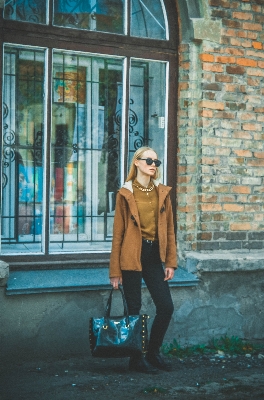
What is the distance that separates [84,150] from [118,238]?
1.50 meters

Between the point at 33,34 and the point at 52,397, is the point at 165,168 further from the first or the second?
the point at 52,397

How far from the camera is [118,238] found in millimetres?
5602

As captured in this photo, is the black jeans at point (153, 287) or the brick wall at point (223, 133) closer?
the black jeans at point (153, 287)

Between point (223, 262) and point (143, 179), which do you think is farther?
point (223, 262)

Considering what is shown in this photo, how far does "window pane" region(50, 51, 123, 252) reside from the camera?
21.9ft

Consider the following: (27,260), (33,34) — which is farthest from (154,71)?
(27,260)

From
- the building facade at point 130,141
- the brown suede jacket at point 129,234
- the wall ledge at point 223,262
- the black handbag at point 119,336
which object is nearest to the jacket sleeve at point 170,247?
the brown suede jacket at point 129,234

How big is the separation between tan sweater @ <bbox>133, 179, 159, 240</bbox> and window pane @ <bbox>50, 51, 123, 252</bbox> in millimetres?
1226

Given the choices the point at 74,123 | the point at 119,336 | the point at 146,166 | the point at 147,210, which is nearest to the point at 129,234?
the point at 147,210

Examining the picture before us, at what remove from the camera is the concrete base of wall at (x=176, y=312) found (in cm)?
607

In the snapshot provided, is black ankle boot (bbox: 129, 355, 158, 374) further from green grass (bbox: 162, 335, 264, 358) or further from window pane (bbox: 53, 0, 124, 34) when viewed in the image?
window pane (bbox: 53, 0, 124, 34)

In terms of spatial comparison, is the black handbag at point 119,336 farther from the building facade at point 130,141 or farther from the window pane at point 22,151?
the window pane at point 22,151

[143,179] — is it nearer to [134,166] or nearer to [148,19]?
[134,166]

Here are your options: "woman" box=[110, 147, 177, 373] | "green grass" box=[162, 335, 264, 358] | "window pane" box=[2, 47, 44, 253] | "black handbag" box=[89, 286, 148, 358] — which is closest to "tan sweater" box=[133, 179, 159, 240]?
"woman" box=[110, 147, 177, 373]
